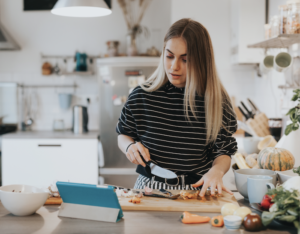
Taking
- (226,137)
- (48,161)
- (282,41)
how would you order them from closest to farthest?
1. (226,137)
2. (282,41)
3. (48,161)

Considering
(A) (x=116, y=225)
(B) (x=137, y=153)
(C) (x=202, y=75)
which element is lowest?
(A) (x=116, y=225)

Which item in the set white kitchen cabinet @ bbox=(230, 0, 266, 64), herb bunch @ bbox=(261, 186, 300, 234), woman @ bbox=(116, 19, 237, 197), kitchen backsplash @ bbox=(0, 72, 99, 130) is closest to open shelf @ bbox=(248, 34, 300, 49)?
white kitchen cabinet @ bbox=(230, 0, 266, 64)

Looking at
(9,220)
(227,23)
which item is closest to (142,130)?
(9,220)

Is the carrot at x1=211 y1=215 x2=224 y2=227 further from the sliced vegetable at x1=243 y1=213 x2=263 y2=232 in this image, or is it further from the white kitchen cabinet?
the white kitchen cabinet

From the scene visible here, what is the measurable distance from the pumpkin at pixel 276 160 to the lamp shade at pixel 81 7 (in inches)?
46.3

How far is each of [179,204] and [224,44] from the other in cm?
264

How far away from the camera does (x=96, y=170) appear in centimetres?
346

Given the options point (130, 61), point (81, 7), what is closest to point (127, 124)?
point (81, 7)

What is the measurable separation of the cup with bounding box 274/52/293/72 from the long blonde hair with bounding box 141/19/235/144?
1171mm

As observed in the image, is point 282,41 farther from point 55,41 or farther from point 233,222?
point 55,41

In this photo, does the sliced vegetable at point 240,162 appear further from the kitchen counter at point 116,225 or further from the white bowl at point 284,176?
the kitchen counter at point 116,225

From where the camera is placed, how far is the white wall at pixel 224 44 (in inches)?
136

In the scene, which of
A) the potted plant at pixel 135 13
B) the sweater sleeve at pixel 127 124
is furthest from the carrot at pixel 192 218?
the potted plant at pixel 135 13

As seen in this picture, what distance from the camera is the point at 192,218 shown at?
1.02m
